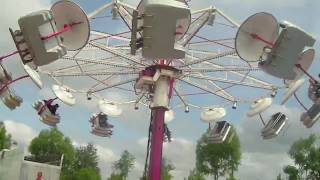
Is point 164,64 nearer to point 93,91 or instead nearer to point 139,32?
point 93,91

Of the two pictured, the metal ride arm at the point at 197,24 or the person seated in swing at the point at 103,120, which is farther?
the person seated in swing at the point at 103,120

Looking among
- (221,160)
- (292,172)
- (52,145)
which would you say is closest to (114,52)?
(292,172)

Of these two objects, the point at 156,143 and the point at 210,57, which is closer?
the point at 210,57

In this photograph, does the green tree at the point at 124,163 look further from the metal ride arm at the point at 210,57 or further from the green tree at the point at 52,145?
the metal ride arm at the point at 210,57

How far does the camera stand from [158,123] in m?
Result: 38.8

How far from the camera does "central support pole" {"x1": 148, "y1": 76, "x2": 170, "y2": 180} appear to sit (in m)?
37.8

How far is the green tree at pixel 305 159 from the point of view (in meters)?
75.7

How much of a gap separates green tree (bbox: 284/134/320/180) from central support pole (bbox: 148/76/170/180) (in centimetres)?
4310

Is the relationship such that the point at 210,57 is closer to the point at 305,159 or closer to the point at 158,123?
the point at 158,123

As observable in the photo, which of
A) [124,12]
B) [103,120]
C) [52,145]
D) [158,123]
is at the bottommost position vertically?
[158,123]

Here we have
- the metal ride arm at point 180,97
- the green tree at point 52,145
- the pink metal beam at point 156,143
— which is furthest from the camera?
the green tree at point 52,145

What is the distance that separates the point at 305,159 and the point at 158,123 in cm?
4392

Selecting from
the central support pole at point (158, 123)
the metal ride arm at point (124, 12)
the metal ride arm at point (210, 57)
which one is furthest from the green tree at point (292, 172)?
the metal ride arm at point (124, 12)

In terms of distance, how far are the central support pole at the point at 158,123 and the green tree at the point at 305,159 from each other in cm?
4310
